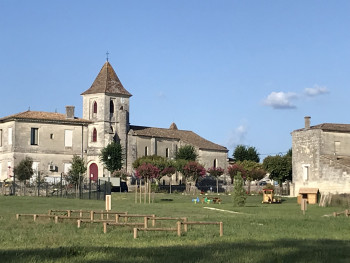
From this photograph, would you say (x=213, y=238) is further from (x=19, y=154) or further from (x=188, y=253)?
(x=19, y=154)

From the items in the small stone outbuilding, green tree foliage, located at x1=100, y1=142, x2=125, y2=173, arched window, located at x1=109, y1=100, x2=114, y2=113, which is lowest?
the small stone outbuilding

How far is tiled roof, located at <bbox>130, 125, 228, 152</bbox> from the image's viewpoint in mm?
101500

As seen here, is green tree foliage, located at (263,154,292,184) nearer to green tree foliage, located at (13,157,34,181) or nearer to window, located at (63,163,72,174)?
window, located at (63,163,72,174)

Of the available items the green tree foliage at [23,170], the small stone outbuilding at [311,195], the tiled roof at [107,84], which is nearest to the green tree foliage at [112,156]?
the tiled roof at [107,84]

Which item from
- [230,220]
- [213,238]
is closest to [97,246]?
[213,238]

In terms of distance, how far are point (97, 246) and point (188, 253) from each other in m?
3.32

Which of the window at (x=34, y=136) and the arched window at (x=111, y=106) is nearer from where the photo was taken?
the window at (x=34, y=136)

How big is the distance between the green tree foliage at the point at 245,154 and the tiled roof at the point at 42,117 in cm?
2828

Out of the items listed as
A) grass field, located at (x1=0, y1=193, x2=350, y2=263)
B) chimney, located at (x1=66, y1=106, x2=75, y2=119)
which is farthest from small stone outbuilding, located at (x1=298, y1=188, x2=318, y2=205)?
chimney, located at (x1=66, y1=106, x2=75, y2=119)

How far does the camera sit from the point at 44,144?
3597 inches

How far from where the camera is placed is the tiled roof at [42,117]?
3563 inches

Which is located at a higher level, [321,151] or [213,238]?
[321,151]

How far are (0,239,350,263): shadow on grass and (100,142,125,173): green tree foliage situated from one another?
2724 inches

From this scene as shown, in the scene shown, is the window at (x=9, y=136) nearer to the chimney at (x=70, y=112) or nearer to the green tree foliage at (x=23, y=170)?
the green tree foliage at (x=23, y=170)
